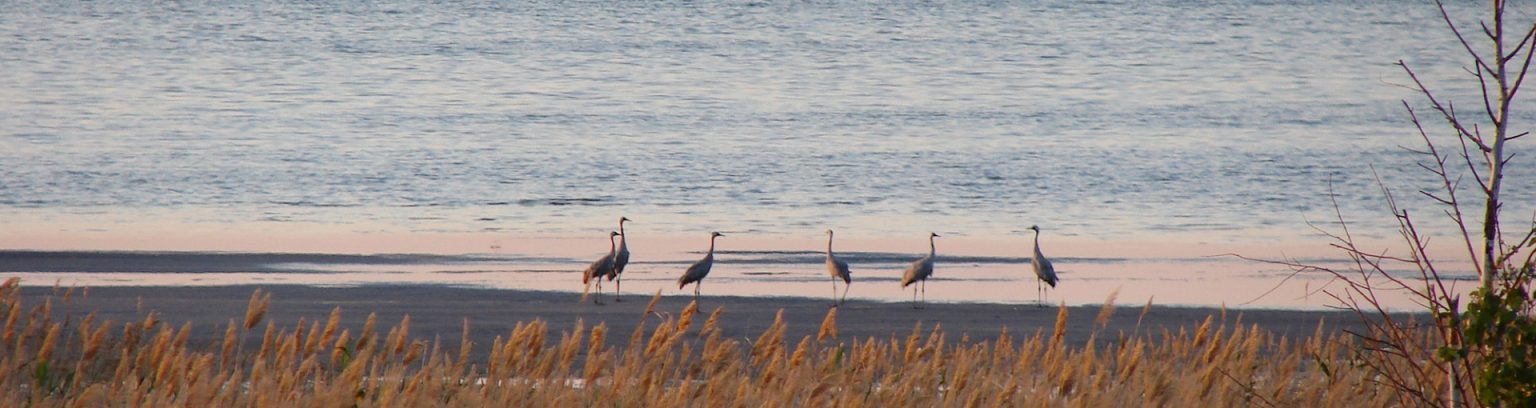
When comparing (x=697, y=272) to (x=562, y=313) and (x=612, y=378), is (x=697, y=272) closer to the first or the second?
(x=562, y=313)

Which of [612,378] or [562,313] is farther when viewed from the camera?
[562,313]

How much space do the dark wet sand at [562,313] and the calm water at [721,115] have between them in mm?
9807

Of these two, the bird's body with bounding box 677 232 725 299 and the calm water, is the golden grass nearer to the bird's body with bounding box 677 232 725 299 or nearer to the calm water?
the bird's body with bounding box 677 232 725 299

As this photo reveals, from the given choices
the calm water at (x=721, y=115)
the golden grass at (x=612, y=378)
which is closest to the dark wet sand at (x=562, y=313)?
the golden grass at (x=612, y=378)

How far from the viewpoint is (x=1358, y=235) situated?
90.3 feet

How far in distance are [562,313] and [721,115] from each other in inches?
1429

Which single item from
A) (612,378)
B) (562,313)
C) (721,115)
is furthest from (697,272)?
(721,115)

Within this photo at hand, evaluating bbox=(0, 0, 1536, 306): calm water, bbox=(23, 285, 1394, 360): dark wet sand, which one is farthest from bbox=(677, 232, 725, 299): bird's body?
bbox=(0, 0, 1536, 306): calm water

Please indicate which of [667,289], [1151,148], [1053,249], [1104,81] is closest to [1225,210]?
[1053,249]

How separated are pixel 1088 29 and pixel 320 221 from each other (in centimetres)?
5297

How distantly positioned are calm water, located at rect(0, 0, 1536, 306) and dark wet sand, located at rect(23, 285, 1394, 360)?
9807mm

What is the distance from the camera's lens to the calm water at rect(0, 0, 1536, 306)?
1246 inches

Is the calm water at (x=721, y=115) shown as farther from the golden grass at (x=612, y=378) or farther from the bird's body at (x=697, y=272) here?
the golden grass at (x=612, y=378)

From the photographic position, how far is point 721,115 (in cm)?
5256
